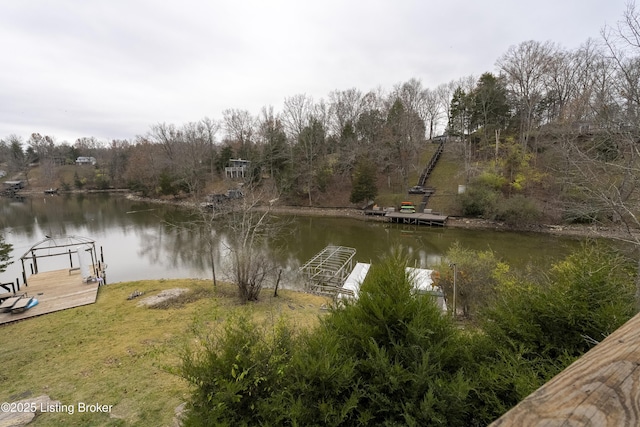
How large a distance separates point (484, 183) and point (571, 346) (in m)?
25.0

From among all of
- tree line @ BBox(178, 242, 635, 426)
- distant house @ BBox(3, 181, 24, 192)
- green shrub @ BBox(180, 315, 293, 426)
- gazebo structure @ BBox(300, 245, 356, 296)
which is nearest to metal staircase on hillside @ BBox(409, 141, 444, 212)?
gazebo structure @ BBox(300, 245, 356, 296)

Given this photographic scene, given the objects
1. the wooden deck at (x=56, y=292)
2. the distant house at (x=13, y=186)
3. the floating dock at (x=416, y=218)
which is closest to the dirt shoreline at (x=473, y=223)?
the floating dock at (x=416, y=218)

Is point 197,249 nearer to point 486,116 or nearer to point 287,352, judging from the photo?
point 287,352

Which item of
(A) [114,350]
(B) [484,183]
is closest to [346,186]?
(B) [484,183]

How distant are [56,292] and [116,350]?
6339 mm

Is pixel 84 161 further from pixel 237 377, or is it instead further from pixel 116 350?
pixel 237 377

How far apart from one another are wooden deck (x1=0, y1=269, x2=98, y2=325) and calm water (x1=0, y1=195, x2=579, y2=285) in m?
1.81

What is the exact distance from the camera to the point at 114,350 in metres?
6.73

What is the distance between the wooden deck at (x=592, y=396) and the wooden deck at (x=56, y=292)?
12680 millimetres

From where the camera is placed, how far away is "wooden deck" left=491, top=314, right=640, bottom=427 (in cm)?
61

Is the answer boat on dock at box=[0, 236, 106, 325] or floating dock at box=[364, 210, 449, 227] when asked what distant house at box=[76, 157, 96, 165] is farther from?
floating dock at box=[364, 210, 449, 227]

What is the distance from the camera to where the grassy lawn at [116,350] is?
191 inches

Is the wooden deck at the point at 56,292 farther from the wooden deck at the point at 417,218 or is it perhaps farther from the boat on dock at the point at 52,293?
the wooden deck at the point at 417,218

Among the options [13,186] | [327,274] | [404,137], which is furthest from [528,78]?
[13,186]
